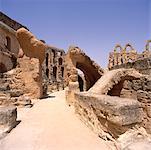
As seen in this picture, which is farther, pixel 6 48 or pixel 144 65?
pixel 6 48

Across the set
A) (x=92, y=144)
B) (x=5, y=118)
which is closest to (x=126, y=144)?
(x=92, y=144)

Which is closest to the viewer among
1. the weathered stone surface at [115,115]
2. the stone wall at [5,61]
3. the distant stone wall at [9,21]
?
the weathered stone surface at [115,115]

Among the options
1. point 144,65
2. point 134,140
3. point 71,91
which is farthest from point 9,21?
point 134,140

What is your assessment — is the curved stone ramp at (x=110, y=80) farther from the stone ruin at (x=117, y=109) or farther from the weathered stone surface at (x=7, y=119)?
the weathered stone surface at (x=7, y=119)

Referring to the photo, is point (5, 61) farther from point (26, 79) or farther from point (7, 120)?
point (7, 120)

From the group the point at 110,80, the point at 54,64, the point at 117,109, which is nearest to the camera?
the point at 117,109

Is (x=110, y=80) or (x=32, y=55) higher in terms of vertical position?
(x=32, y=55)

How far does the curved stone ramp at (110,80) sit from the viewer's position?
6.94m

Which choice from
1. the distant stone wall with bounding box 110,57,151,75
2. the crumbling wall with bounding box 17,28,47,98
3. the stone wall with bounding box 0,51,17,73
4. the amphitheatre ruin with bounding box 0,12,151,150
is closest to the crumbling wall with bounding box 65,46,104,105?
the amphitheatre ruin with bounding box 0,12,151,150

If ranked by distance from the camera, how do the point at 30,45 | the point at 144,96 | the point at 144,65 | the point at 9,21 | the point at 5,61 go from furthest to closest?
the point at 9,21 → the point at 5,61 → the point at 30,45 → the point at 144,65 → the point at 144,96

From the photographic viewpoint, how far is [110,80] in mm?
7418

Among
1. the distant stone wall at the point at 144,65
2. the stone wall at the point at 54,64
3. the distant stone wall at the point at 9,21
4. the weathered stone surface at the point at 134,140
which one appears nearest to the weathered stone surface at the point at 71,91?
the distant stone wall at the point at 144,65

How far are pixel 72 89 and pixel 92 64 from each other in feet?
9.30

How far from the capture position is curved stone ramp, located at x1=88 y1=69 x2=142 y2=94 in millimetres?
6937
